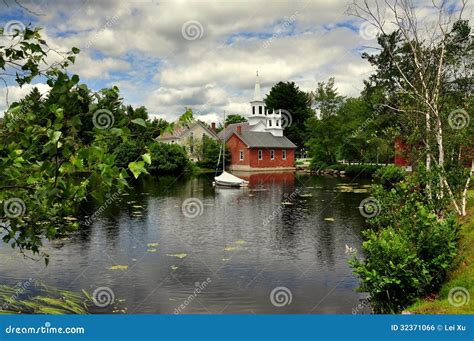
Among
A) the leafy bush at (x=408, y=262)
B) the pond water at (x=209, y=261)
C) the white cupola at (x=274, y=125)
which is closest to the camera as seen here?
the leafy bush at (x=408, y=262)

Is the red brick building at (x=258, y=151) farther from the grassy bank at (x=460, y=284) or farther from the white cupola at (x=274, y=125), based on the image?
the grassy bank at (x=460, y=284)

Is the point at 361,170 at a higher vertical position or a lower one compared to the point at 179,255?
higher

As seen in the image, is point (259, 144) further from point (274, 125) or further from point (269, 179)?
point (269, 179)

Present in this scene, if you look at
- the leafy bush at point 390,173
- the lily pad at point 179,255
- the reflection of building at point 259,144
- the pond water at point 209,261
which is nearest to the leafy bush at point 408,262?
the pond water at point 209,261

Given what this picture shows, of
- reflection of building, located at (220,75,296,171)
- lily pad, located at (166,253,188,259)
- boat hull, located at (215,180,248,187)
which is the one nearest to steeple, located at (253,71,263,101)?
reflection of building, located at (220,75,296,171)

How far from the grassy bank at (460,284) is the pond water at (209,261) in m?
2.09

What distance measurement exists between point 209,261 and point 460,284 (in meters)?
8.73

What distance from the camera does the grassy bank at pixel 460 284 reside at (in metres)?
8.72

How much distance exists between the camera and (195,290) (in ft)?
43.0

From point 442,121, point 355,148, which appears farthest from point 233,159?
point 442,121

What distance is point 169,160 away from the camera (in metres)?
67.0

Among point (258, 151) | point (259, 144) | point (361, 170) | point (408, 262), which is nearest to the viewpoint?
point (408, 262)

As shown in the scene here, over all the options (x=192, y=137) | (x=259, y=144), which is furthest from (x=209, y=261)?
(x=192, y=137)

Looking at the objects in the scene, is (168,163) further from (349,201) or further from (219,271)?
Answer: (219,271)
